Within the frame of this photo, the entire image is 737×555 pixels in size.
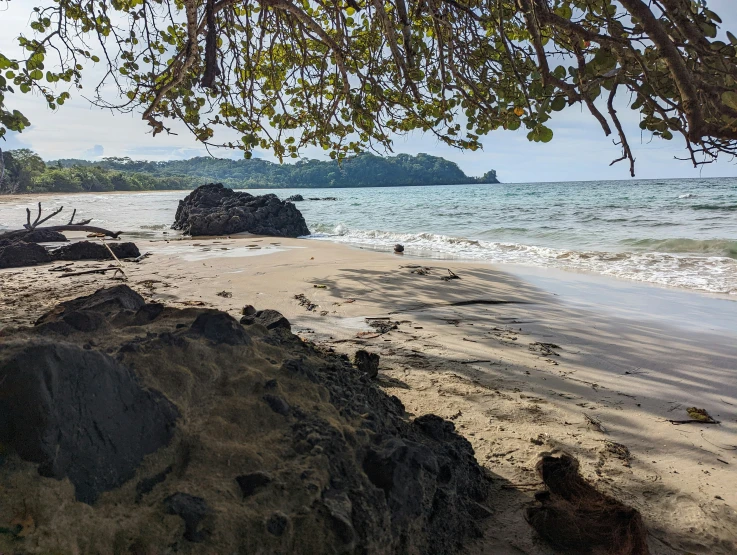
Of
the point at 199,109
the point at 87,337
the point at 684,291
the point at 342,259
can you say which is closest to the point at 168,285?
the point at 199,109

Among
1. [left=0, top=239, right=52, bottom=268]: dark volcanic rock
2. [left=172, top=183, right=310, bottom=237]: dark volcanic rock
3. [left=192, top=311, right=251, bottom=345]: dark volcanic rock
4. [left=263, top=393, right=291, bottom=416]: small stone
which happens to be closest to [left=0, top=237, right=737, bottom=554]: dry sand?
[left=0, top=239, right=52, bottom=268]: dark volcanic rock

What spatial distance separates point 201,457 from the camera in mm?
1427

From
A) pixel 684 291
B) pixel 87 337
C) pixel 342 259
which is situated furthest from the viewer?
pixel 342 259

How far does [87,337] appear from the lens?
1.87 meters

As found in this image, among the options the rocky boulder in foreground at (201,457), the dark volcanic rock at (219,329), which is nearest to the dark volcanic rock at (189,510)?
the rocky boulder in foreground at (201,457)

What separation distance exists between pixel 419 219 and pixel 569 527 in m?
22.5

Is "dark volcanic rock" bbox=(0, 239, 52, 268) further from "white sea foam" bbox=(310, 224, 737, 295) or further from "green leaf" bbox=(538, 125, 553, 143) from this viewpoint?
"green leaf" bbox=(538, 125, 553, 143)

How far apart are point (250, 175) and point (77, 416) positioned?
142 m

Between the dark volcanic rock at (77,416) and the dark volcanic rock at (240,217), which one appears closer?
the dark volcanic rock at (77,416)

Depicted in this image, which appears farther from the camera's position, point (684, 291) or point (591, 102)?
point (684, 291)

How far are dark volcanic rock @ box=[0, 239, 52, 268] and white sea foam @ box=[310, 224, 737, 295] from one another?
7467 millimetres

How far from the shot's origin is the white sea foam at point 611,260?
7.94m

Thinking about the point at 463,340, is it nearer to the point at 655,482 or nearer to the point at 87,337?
the point at 655,482

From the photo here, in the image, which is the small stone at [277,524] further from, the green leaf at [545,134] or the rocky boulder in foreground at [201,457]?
the green leaf at [545,134]
